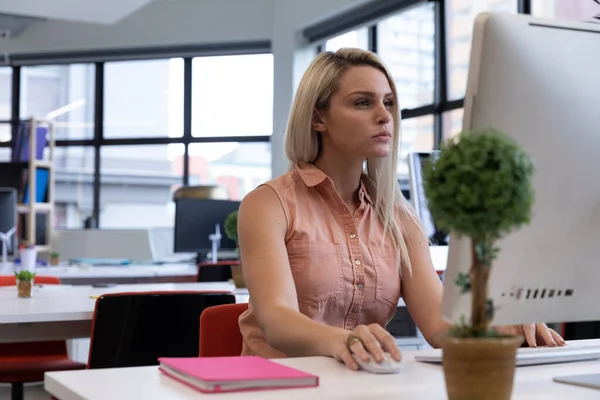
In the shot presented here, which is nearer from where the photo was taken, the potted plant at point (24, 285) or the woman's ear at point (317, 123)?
the woman's ear at point (317, 123)

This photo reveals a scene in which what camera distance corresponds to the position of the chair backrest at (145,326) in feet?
7.42

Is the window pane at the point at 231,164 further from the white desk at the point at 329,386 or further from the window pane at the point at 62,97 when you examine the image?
the white desk at the point at 329,386

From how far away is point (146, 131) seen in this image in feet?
28.7

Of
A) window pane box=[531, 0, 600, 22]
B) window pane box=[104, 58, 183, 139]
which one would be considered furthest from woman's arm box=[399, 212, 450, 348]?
window pane box=[104, 58, 183, 139]

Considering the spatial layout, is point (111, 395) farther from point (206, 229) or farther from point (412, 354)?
point (206, 229)

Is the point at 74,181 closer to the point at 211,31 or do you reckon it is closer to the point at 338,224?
the point at 211,31

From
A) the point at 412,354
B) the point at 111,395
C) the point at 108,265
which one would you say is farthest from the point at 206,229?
the point at 111,395

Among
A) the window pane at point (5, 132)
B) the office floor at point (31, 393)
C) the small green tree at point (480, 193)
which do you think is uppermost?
the window pane at point (5, 132)

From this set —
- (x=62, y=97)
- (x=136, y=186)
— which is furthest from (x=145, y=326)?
(x=62, y=97)

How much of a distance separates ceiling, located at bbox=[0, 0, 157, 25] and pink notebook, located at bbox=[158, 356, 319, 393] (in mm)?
6552

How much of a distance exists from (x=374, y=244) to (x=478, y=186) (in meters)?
0.99

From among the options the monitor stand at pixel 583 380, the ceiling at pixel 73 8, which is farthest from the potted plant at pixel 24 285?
the ceiling at pixel 73 8

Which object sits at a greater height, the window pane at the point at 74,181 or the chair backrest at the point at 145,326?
the window pane at the point at 74,181

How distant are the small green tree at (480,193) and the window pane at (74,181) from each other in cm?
838
